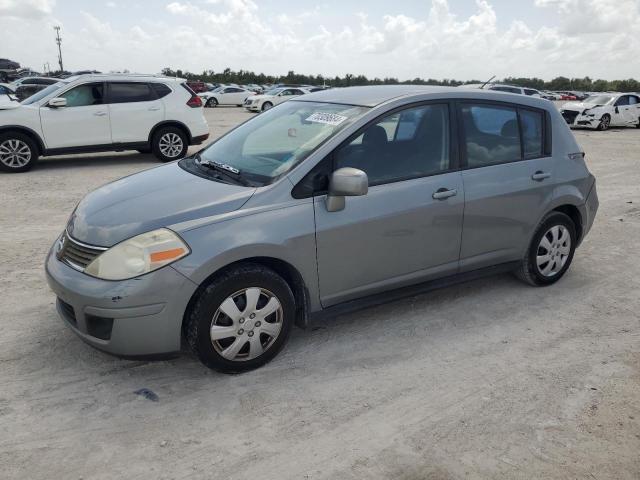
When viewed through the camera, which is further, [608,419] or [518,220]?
[518,220]

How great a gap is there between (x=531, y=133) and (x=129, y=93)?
27.3ft

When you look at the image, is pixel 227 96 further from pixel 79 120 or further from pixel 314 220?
pixel 314 220

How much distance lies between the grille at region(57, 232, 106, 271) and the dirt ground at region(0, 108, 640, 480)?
2.27 feet

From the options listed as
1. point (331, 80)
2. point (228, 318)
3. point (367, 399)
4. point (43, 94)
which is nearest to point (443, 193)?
point (367, 399)

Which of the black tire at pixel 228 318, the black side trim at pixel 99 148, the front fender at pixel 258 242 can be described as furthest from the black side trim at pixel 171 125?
the black tire at pixel 228 318

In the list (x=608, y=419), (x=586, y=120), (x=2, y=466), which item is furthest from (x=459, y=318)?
(x=586, y=120)

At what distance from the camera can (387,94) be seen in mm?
4148

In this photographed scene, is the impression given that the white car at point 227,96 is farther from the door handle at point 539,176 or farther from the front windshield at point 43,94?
the door handle at point 539,176

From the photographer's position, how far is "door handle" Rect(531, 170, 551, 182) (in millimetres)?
4578

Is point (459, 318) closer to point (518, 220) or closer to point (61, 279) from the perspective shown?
point (518, 220)

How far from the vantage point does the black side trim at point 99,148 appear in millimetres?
10227

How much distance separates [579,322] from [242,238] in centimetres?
275

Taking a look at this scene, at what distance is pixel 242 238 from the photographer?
3.28m

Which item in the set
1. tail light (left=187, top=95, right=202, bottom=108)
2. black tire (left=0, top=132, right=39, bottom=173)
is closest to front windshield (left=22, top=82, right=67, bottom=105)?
black tire (left=0, top=132, right=39, bottom=173)
